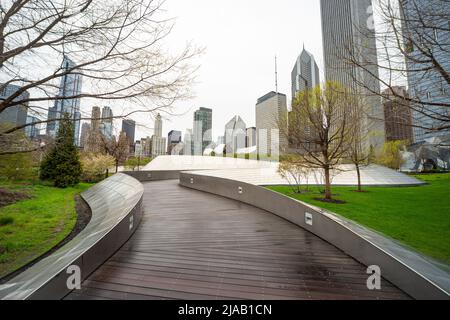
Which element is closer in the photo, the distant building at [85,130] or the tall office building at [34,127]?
the tall office building at [34,127]

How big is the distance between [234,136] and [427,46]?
28.4 m

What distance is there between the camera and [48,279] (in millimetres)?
2176

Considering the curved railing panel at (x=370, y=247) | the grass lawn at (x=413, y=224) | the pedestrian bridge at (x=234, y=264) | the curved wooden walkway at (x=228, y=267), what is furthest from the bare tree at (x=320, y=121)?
the curved wooden walkway at (x=228, y=267)

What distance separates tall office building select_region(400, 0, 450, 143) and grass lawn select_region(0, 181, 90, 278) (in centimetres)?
976

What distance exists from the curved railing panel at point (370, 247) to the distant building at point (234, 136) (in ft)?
79.1

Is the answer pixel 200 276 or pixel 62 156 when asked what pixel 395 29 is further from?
pixel 62 156

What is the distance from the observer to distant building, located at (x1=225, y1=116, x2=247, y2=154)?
3171 cm

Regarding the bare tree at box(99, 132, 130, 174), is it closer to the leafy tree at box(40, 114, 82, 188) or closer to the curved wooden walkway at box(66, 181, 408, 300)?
the leafy tree at box(40, 114, 82, 188)

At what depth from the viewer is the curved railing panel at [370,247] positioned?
2.36m

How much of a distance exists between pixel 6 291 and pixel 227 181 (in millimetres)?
7979

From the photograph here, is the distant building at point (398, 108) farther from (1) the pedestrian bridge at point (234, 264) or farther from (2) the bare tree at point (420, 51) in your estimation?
(1) the pedestrian bridge at point (234, 264)

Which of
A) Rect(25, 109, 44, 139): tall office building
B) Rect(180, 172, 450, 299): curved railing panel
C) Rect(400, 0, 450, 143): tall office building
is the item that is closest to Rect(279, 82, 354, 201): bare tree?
Rect(180, 172, 450, 299): curved railing panel

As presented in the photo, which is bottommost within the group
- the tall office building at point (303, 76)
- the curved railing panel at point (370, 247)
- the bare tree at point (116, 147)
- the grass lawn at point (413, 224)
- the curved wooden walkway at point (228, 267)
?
the grass lawn at point (413, 224)

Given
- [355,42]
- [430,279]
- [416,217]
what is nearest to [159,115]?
[355,42]
